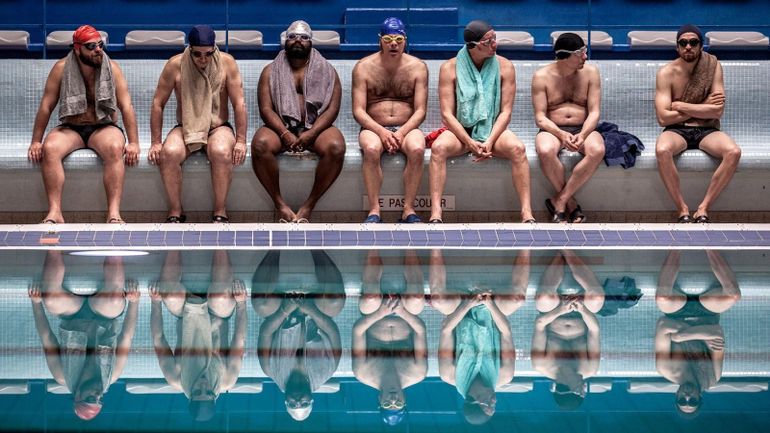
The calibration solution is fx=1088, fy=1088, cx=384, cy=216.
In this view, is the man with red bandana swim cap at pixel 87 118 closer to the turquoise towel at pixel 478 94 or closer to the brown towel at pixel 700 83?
the turquoise towel at pixel 478 94

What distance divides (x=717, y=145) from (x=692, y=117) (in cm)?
28

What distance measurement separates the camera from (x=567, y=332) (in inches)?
107

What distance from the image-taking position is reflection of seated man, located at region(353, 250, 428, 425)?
2.10 meters

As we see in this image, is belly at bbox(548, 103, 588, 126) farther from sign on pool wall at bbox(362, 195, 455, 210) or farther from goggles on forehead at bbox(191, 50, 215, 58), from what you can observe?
goggles on forehead at bbox(191, 50, 215, 58)

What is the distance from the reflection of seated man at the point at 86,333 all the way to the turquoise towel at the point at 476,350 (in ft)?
2.30

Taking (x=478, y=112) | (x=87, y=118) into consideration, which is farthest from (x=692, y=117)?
(x=87, y=118)

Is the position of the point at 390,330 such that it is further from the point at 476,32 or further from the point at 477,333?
the point at 476,32

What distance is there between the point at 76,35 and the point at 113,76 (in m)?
0.33

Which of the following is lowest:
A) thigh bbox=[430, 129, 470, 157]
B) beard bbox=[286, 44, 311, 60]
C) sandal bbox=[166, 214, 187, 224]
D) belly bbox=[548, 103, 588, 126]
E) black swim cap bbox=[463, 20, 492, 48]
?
sandal bbox=[166, 214, 187, 224]

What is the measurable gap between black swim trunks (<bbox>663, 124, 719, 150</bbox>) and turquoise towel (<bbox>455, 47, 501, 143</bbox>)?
1.15 meters

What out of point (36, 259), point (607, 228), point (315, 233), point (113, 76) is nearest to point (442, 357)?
point (36, 259)

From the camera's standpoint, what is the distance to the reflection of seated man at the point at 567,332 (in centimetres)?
215

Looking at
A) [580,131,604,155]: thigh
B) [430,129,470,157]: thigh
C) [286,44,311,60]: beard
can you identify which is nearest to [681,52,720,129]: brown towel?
[580,131,604,155]: thigh

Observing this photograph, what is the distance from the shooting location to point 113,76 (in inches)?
261
